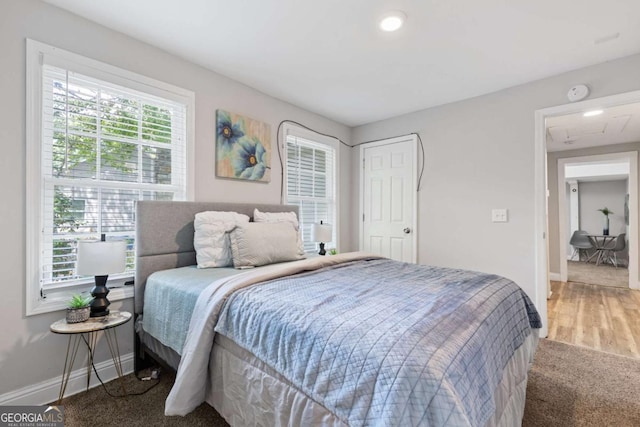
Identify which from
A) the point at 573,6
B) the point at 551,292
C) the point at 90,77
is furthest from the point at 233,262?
the point at 551,292

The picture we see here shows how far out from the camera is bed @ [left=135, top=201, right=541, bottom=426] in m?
0.88

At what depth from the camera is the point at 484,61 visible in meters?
2.50

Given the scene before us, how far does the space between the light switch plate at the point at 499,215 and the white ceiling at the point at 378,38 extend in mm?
1265

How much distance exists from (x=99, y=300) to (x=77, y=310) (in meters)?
0.11

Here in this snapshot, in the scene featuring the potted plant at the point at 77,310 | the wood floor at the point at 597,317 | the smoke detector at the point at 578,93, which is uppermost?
the smoke detector at the point at 578,93

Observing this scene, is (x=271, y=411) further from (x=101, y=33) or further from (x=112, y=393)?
(x=101, y=33)

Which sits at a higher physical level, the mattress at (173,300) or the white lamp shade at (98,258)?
the white lamp shade at (98,258)

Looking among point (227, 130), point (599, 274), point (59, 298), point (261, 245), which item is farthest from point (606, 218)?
point (59, 298)

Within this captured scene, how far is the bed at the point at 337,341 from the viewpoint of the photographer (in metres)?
0.88

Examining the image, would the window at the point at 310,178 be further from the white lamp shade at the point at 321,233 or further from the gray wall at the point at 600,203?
the gray wall at the point at 600,203

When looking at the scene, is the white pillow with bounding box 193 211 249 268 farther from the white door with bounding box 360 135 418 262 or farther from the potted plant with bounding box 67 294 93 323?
the white door with bounding box 360 135 418 262

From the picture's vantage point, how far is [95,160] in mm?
2031

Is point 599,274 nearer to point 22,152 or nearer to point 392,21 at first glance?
point 392,21

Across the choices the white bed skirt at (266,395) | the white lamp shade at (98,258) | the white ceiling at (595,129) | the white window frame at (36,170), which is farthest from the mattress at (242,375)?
the white ceiling at (595,129)
